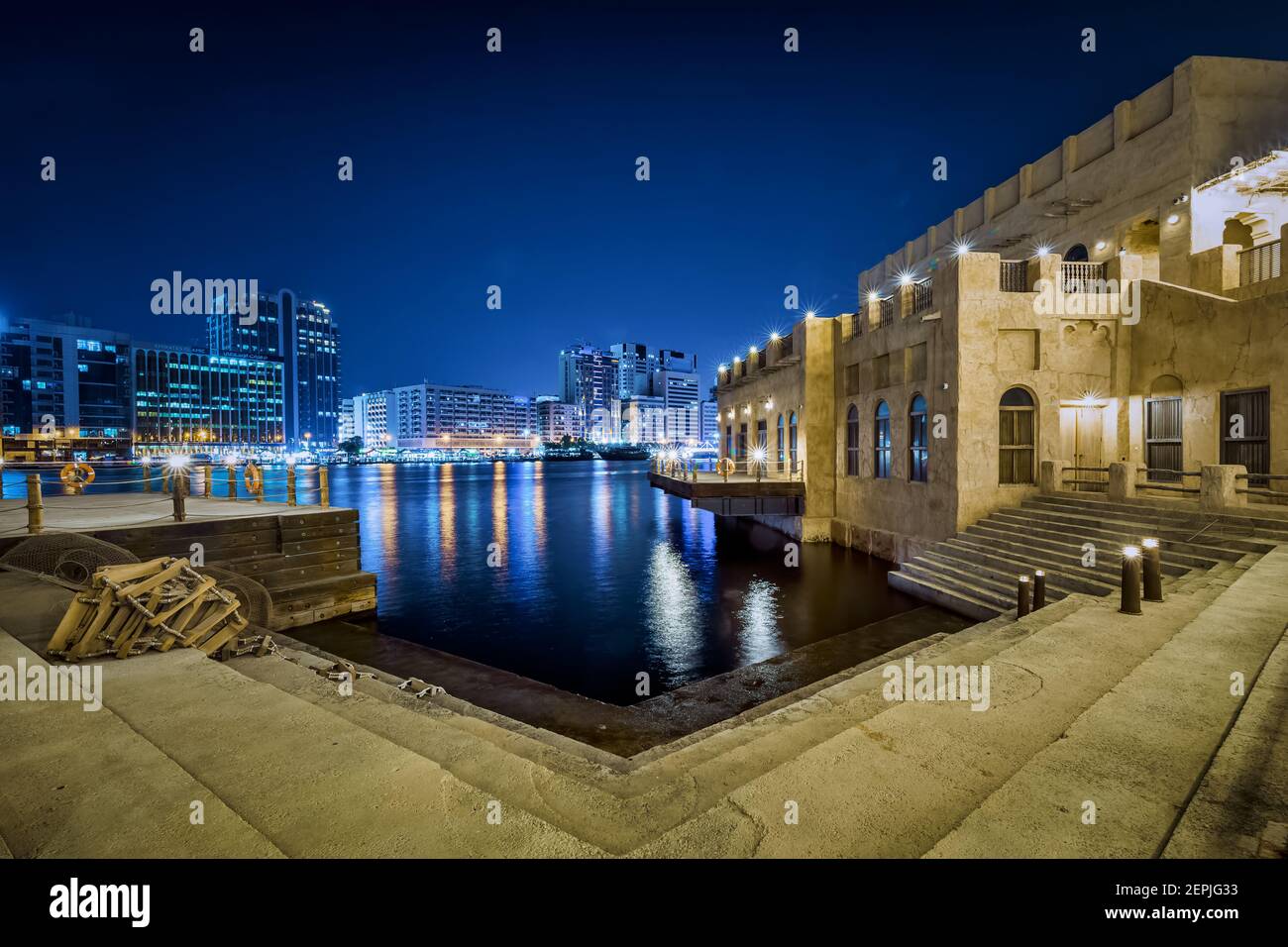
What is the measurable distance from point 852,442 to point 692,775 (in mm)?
21726

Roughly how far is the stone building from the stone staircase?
39.3 inches

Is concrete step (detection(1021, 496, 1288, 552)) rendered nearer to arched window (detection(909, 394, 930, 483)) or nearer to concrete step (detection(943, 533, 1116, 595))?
concrete step (detection(943, 533, 1116, 595))

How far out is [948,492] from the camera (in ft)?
59.2

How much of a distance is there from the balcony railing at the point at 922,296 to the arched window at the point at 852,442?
478 centimetres

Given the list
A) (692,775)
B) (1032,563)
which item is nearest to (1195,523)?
(1032,563)

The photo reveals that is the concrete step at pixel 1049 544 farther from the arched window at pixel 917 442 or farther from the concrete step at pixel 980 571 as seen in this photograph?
the arched window at pixel 917 442

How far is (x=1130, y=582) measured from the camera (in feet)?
28.3

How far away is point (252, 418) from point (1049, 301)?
616 ft

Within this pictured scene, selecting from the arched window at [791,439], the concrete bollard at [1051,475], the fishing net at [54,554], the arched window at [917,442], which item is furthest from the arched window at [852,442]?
the fishing net at [54,554]

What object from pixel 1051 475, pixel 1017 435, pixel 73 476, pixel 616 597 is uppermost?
pixel 1017 435

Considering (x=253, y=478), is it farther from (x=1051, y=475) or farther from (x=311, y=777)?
(x=1051, y=475)

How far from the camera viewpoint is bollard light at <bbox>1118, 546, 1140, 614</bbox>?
8.55 metres
